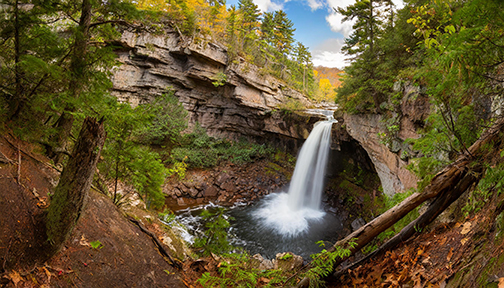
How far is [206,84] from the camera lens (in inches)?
661

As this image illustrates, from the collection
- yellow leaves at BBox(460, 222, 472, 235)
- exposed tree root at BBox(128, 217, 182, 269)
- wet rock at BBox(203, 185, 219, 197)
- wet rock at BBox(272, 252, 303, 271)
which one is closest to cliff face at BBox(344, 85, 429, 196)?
yellow leaves at BBox(460, 222, 472, 235)

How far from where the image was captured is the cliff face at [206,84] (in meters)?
14.9

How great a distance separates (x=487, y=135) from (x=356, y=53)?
993 centimetres

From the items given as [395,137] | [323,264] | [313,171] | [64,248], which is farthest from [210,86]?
[323,264]

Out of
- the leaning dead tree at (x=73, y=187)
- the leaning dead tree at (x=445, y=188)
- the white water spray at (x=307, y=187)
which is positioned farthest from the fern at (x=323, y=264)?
the white water spray at (x=307, y=187)

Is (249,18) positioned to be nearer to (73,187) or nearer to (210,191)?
(210,191)

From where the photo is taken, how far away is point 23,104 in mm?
3023

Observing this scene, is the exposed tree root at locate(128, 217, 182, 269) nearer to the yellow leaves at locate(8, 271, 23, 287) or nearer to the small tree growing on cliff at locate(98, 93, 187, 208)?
the small tree growing on cliff at locate(98, 93, 187, 208)

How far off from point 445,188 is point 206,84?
16.5 metres

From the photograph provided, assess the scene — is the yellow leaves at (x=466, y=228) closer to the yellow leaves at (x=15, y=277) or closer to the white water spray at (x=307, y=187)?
the yellow leaves at (x=15, y=277)

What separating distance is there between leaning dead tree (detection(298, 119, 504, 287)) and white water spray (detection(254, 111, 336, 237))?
8.55 metres

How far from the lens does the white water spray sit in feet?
38.2

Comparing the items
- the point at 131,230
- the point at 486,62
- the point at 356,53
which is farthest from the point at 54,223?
the point at 356,53

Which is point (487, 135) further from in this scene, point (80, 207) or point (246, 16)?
point (246, 16)
